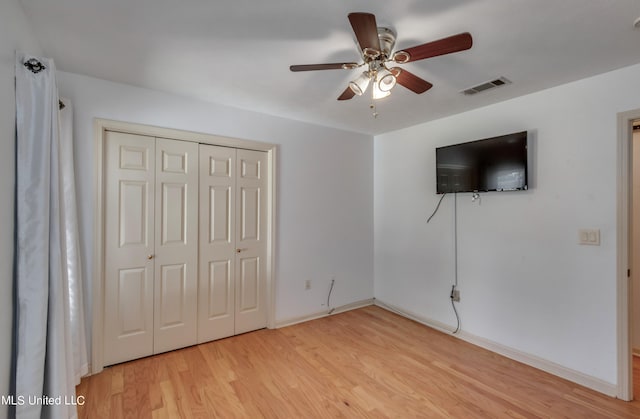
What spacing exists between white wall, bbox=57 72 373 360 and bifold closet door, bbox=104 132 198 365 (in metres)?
0.17

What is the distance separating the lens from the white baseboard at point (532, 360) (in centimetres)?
214

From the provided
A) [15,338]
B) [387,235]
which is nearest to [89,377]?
[15,338]

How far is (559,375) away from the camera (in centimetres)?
233

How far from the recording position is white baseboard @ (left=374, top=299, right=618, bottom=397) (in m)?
2.14

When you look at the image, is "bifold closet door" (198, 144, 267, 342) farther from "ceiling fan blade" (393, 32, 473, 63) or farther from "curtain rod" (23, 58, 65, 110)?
"ceiling fan blade" (393, 32, 473, 63)

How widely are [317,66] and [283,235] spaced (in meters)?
2.02

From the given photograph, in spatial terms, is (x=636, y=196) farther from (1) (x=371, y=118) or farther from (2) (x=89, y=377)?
(2) (x=89, y=377)

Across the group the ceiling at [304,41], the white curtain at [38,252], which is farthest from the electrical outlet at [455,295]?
the white curtain at [38,252]

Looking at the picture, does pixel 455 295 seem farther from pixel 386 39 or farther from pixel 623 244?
pixel 386 39

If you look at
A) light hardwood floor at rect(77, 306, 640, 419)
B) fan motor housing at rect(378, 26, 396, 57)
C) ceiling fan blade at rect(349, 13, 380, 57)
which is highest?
fan motor housing at rect(378, 26, 396, 57)

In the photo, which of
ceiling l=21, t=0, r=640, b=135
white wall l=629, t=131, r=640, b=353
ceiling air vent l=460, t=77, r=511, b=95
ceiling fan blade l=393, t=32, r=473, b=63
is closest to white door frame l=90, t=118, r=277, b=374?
ceiling l=21, t=0, r=640, b=135

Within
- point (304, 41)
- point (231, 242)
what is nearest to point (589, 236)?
point (304, 41)

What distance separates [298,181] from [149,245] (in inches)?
64.5

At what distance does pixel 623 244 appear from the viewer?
6.81ft
